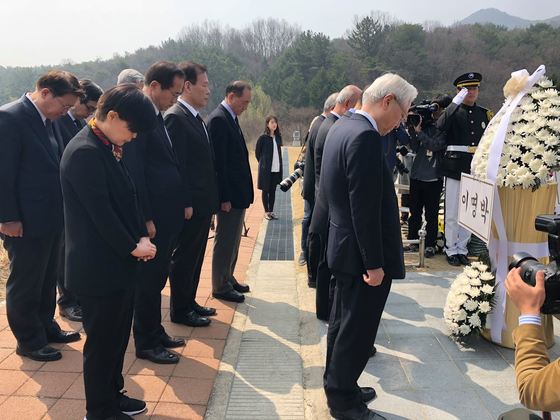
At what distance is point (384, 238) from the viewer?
2473mm

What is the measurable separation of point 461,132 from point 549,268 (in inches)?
160

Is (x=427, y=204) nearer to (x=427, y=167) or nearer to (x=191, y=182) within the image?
(x=427, y=167)

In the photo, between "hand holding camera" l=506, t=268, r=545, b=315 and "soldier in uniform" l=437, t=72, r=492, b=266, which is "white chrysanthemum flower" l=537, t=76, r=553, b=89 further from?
"hand holding camera" l=506, t=268, r=545, b=315

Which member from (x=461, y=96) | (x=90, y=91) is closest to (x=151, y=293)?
(x=90, y=91)

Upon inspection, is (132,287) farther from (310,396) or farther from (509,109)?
(509,109)

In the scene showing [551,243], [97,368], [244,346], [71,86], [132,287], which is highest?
[71,86]

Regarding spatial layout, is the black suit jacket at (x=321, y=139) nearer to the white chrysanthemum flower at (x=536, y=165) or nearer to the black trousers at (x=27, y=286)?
the white chrysanthemum flower at (x=536, y=165)

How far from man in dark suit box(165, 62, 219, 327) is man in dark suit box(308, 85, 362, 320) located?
2.96 ft

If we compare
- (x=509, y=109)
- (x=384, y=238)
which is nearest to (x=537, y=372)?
(x=384, y=238)

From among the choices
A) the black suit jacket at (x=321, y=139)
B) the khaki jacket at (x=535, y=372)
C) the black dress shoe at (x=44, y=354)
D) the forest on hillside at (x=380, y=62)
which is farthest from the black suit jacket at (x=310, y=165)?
the forest on hillside at (x=380, y=62)

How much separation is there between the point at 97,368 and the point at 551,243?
6.93 ft

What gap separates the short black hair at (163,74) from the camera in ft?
10.8

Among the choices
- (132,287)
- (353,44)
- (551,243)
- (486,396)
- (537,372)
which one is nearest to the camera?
(537,372)

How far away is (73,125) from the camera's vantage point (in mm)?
4121
